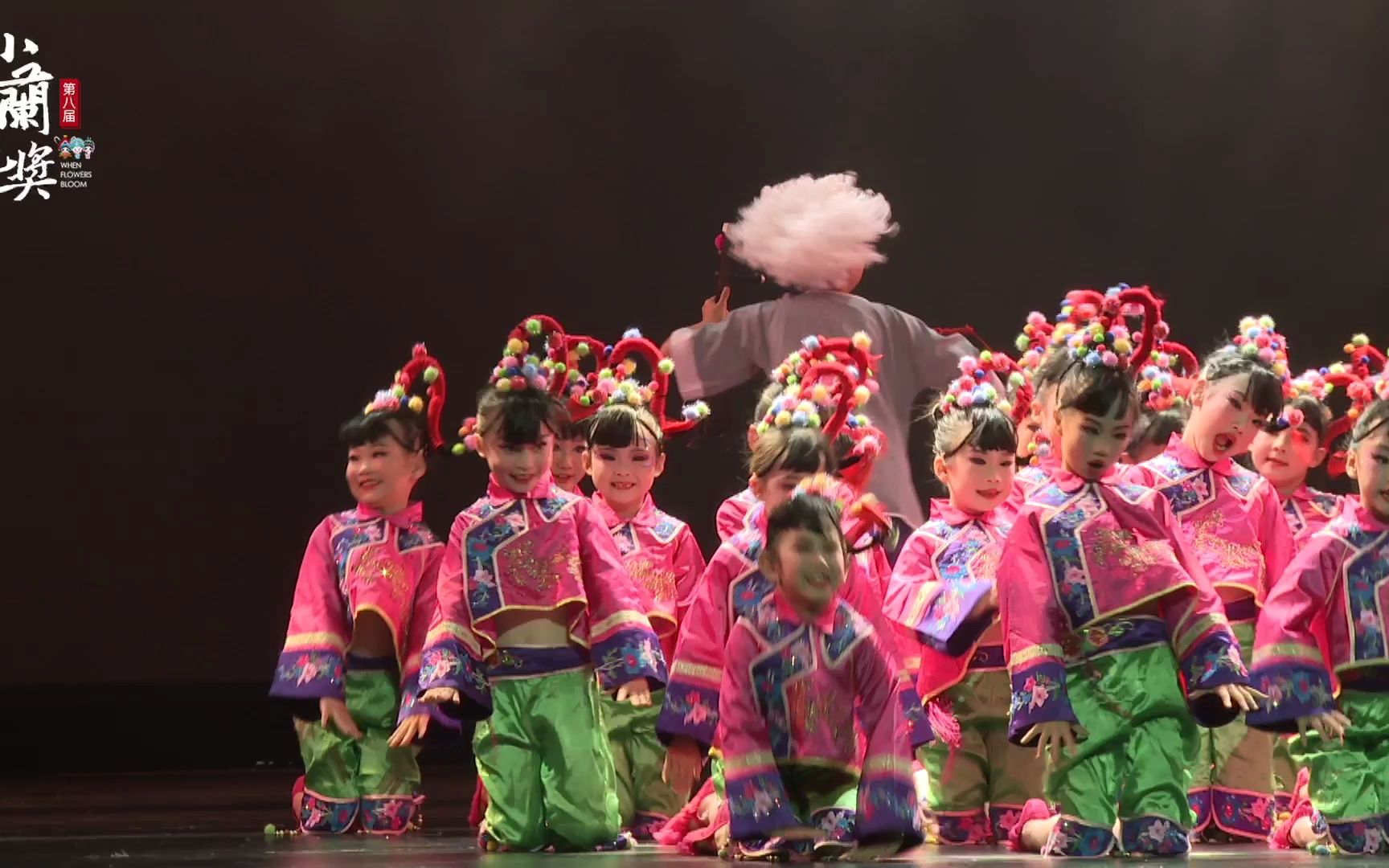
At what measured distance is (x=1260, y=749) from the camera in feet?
14.2

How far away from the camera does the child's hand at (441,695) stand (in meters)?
3.72

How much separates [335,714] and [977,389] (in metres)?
1.78

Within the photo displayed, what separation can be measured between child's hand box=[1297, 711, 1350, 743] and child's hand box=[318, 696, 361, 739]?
7.43 ft

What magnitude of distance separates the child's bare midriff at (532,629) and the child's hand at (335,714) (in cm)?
73

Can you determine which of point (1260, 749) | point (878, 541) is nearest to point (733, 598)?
point (878, 541)

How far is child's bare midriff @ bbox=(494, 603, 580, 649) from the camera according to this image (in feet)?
12.5

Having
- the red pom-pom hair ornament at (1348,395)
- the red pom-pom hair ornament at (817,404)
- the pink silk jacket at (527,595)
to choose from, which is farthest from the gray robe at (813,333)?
the pink silk jacket at (527,595)

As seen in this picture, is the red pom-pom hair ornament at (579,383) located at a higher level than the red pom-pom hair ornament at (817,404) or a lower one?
higher

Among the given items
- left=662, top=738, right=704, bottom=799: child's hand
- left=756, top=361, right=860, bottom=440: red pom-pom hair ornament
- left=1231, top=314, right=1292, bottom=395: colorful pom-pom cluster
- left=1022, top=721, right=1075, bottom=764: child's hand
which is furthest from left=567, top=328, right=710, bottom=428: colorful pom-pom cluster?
left=1022, top=721, right=1075, bottom=764: child's hand

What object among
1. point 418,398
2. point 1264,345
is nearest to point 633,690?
point 418,398

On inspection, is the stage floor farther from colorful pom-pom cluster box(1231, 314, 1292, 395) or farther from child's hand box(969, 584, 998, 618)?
colorful pom-pom cluster box(1231, 314, 1292, 395)

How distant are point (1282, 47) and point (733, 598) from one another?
Result: 13.5ft

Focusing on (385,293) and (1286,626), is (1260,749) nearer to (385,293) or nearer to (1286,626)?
(1286,626)

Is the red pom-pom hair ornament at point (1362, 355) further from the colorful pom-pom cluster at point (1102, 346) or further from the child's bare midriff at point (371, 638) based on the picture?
the child's bare midriff at point (371, 638)
